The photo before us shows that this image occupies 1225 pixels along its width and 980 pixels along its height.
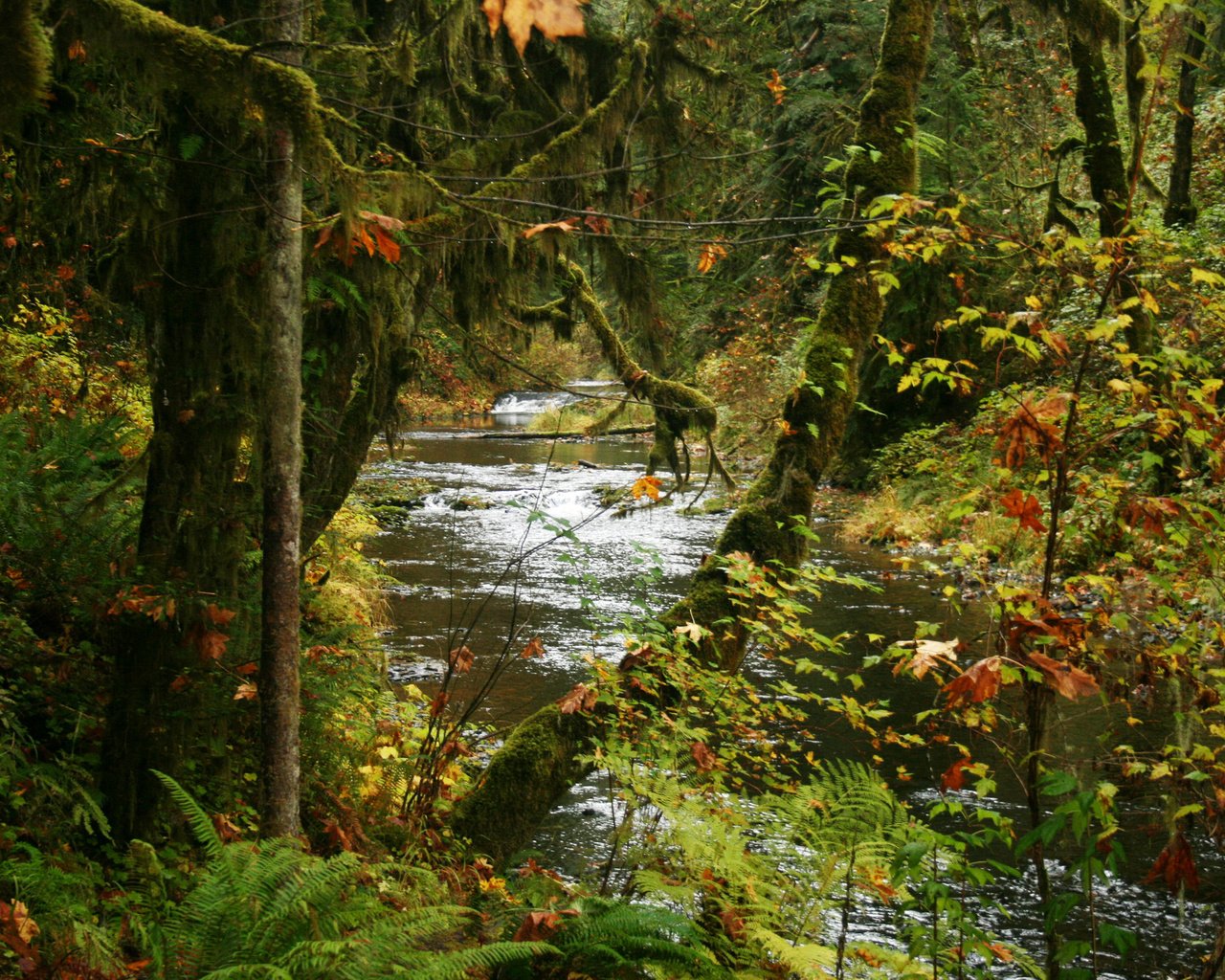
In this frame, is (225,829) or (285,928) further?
(225,829)

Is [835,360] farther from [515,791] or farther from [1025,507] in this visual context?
[515,791]

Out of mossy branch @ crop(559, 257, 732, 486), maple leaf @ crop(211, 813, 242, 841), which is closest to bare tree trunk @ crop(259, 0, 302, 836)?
maple leaf @ crop(211, 813, 242, 841)

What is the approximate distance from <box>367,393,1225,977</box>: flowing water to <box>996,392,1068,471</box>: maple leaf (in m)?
0.95

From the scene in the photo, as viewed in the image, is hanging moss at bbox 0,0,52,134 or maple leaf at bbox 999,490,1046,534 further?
maple leaf at bbox 999,490,1046,534

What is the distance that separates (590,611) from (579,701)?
2.19 meters

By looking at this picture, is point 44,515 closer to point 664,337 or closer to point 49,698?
point 49,698

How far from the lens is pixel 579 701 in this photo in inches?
187

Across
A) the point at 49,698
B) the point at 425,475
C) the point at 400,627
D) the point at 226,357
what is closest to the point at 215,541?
the point at 226,357

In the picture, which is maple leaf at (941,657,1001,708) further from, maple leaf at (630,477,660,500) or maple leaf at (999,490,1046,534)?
maple leaf at (630,477,660,500)

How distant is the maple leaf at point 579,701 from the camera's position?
469 centimetres

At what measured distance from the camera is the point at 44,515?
472cm

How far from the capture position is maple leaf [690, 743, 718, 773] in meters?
4.61

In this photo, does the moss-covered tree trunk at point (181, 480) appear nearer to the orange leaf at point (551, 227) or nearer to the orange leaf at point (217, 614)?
the orange leaf at point (217, 614)

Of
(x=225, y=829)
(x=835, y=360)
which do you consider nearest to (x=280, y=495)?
(x=225, y=829)
